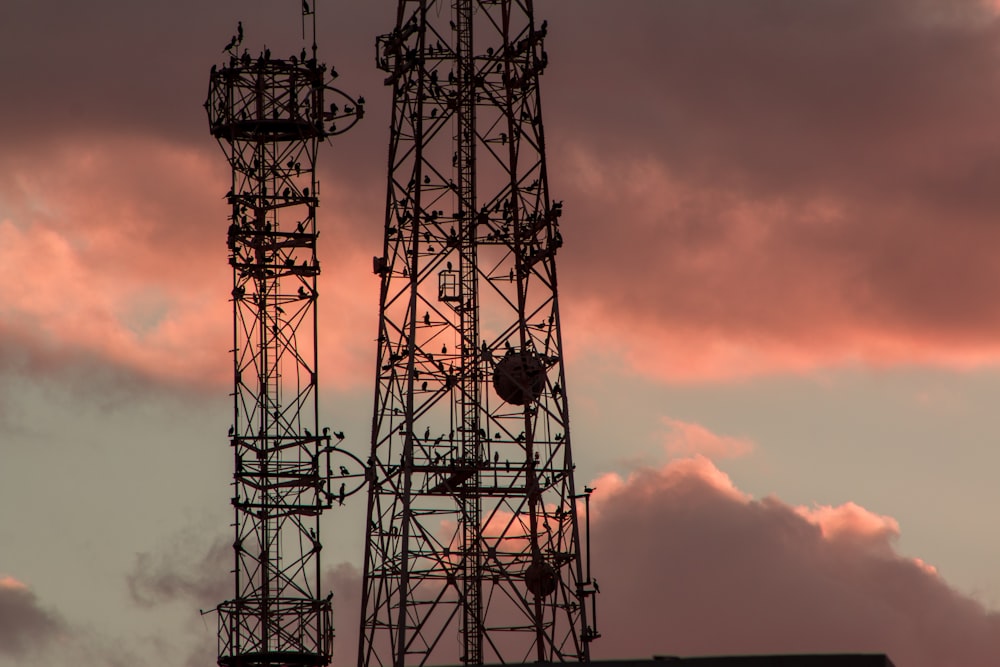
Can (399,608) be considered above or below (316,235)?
below

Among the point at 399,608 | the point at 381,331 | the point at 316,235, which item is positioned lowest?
the point at 399,608

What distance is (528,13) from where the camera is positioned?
4626 inches

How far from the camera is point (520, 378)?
11488 centimetres

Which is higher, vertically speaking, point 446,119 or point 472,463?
point 446,119

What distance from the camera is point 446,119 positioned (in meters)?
116

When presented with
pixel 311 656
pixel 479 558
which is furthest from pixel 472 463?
pixel 311 656

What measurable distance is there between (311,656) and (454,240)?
2015 centimetres

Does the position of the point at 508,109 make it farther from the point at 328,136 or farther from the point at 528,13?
the point at 328,136

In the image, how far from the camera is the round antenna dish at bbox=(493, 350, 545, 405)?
115 m

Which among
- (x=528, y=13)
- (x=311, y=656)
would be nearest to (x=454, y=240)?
(x=528, y=13)

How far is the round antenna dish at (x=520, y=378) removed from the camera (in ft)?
377

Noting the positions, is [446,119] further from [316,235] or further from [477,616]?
[477,616]

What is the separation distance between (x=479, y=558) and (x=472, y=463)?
4.00 m

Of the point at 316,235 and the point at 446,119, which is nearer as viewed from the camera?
the point at 446,119
